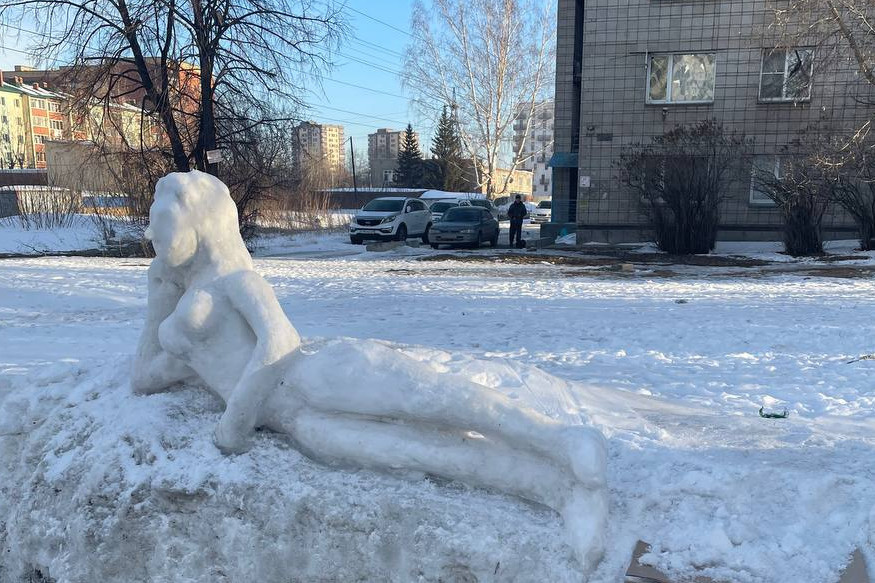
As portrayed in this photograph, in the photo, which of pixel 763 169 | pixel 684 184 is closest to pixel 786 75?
pixel 763 169

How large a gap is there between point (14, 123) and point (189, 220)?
7924cm

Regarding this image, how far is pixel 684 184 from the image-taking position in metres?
15.8

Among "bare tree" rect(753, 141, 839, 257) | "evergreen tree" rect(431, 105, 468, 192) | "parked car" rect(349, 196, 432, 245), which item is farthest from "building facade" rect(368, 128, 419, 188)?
"bare tree" rect(753, 141, 839, 257)

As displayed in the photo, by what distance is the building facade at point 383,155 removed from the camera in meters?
81.1

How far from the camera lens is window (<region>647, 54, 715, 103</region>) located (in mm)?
19656

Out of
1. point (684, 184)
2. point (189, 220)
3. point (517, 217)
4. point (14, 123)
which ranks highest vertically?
point (14, 123)

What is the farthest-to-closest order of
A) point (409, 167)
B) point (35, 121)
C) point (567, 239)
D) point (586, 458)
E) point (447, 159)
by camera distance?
point (35, 121) → point (409, 167) → point (447, 159) → point (567, 239) → point (586, 458)

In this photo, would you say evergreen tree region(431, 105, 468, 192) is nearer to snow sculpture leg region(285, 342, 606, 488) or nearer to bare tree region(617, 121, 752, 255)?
bare tree region(617, 121, 752, 255)

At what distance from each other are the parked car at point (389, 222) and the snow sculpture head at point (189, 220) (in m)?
18.3

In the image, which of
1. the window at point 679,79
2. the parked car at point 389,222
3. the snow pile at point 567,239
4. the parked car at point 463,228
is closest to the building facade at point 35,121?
the parked car at point 389,222

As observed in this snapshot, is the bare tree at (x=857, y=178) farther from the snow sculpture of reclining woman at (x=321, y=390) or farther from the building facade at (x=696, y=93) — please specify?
the snow sculpture of reclining woman at (x=321, y=390)

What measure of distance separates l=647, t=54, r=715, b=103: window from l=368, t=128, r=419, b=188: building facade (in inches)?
1818

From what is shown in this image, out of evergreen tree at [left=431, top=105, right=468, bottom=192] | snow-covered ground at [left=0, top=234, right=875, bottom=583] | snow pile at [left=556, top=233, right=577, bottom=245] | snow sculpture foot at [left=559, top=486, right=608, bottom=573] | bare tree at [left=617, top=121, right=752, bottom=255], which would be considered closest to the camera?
snow sculpture foot at [left=559, top=486, right=608, bottom=573]

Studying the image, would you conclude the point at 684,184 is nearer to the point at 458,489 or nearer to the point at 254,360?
the point at 458,489
